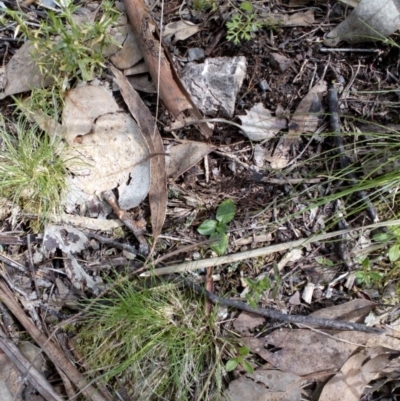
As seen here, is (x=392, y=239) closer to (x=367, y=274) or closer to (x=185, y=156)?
(x=367, y=274)

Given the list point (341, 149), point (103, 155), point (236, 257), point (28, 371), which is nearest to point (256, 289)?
point (236, 257)

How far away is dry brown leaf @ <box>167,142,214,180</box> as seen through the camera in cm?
210

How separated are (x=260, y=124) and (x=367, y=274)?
751 mm

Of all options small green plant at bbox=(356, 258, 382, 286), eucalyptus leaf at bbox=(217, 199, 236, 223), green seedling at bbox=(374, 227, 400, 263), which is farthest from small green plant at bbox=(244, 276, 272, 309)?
green seedling at bbox=(374, 227, 400, 263)

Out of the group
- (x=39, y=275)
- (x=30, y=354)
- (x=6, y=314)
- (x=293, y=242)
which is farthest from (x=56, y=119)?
(x=293, y=242)

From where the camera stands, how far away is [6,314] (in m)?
2.07

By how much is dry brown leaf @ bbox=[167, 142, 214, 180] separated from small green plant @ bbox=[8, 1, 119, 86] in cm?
47

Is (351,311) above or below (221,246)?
below

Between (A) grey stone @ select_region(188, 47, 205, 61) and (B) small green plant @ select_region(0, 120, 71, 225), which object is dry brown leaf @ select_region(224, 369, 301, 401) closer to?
(B) small green plant @ select_region(0, 120, 71, 225)

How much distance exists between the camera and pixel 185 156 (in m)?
2.10

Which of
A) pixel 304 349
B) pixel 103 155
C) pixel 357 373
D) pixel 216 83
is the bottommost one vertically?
pixel 357 373

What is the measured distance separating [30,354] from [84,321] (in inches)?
10.1

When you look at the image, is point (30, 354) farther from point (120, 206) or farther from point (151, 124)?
point (151, 124)

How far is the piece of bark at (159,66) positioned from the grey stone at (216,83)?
63 mm
